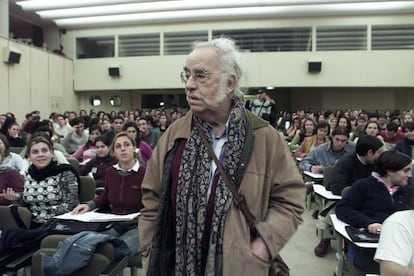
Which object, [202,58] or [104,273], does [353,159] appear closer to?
[104,273]

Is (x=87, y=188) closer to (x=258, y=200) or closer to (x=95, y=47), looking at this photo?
(x=258, y=200)

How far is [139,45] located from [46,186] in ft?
47.2

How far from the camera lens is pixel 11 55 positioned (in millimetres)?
13500

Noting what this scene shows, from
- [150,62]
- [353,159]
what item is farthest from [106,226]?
[150,62]

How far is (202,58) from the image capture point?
59.3 inches

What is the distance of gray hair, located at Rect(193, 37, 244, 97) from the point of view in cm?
153

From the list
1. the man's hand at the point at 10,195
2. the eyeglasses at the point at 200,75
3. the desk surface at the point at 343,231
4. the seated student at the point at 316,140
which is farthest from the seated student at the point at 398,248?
the seated student at the point at 316,140

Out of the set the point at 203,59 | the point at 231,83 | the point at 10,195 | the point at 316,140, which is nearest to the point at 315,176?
the point at 316,140

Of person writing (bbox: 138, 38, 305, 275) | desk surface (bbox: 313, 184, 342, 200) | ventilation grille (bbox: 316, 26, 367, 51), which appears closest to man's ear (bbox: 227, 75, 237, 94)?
person writing (bbox: 138, 38, 305, 275)

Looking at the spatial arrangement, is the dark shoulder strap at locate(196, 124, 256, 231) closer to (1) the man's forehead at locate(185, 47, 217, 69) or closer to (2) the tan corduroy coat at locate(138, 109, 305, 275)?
(2) the tan corduroy coat at locate(138, 109, 305, 275)

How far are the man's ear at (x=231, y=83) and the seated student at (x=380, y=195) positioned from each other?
6.20 feet

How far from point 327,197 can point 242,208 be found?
2.74m

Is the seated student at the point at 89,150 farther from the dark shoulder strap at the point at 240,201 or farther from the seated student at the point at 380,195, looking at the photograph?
the dark shoulder strap at the point at 240,201

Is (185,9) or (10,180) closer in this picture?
(10,180)
